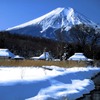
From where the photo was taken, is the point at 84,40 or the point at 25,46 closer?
the point at 84,40

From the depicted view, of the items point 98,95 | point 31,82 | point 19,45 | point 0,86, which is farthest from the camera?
point 19,45

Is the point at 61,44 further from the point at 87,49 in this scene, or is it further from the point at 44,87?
the point at 44,87

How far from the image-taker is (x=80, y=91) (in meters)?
8.41

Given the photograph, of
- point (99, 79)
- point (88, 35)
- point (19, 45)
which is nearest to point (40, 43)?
point (19, 45)

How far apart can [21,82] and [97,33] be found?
2715 inches

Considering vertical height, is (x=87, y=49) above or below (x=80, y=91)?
above

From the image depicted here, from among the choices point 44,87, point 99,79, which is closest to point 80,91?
point 44,87

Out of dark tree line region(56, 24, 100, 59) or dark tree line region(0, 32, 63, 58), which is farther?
dark tree line region(0, 32, 63, 58)

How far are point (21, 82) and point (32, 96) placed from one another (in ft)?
1.25

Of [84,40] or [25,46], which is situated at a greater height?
[25,46]

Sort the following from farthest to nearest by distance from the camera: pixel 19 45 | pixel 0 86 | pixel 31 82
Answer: pixel 19 45 → pixel 31 82 → pixel 0 86

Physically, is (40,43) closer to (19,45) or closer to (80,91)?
(19,45)

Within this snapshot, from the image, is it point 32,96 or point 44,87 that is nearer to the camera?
point 32,96

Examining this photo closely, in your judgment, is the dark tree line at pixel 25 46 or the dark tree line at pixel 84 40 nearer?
the dark tree line at pixel 84 40
